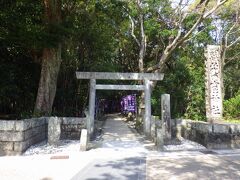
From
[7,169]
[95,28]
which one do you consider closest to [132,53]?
[95,28]

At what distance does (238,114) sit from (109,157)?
38.2 ft

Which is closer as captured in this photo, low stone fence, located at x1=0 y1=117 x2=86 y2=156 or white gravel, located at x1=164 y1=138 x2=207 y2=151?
low stone fence, located at x1=0 y1=117 x2=86 y2=156

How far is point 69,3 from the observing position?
16.2 meters

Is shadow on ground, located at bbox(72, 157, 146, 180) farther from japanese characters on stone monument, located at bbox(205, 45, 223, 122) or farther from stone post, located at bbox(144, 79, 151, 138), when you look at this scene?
stone post, located at bbox(144, 79, 151, 138)

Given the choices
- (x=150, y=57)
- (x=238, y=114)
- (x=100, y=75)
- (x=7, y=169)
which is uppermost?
(x=150, y=57)

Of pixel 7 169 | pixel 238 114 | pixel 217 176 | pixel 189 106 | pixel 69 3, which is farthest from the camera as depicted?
pixel 189 106

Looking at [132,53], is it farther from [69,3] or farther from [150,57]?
[69,3]

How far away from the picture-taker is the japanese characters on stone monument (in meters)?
11.1

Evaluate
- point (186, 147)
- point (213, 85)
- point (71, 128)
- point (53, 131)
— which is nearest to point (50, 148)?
point (53, 131)

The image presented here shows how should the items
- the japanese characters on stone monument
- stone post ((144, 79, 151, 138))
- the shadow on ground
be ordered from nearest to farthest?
the shadow on ground
the japanese characters on stone monument
stone post ((144, 79, 151, 138))

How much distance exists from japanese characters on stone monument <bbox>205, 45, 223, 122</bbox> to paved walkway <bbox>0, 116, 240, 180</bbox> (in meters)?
1.72

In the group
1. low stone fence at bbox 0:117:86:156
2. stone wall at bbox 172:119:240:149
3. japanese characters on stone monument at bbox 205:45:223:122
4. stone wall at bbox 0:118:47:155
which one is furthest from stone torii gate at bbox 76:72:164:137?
stone wall at bbox 0:118:47:155

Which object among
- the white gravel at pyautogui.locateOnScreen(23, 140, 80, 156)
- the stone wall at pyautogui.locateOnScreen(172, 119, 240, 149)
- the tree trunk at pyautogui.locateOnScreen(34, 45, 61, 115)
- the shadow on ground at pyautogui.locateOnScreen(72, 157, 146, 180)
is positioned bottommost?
the shadow on ground at pyautogui.locateOnScreen(72, 157, 146, 180)

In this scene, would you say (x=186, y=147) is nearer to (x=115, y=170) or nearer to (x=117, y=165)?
(x=117, y=165)
